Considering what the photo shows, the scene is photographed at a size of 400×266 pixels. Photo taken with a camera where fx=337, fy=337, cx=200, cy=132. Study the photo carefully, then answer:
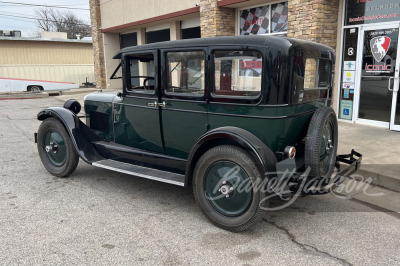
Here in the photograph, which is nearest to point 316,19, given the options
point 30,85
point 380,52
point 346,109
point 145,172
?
point 380,52

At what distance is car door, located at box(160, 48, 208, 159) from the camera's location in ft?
11.6

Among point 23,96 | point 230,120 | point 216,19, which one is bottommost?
point 23,96

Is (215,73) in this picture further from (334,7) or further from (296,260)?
(334,7)

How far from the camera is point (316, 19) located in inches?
283

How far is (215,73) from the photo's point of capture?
343 centimetres

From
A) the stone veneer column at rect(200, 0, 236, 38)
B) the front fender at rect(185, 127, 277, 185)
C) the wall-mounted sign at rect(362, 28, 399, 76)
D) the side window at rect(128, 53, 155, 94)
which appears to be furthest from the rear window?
the stone veneer column at rect(200, 0, 236, 38)

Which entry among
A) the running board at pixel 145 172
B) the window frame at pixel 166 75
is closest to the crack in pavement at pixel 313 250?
the running board at pixel 145 172

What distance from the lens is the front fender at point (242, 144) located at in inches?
117

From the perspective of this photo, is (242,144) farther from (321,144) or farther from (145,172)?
(145,172)

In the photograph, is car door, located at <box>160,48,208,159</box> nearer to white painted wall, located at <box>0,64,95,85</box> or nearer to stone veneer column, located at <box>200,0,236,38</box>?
stone veneer column, located at <box>200,0,236,38</box>

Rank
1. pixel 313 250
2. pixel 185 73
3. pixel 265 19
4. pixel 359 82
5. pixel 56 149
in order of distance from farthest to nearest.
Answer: pixel 265 19 < pixel 359 82 < pixel 56 149 < pixel 185 73 < pixel 313 250

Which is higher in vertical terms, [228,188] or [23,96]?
[23,96]

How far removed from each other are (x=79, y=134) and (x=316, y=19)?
17.9 ft

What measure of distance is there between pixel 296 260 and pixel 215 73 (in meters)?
1.89
